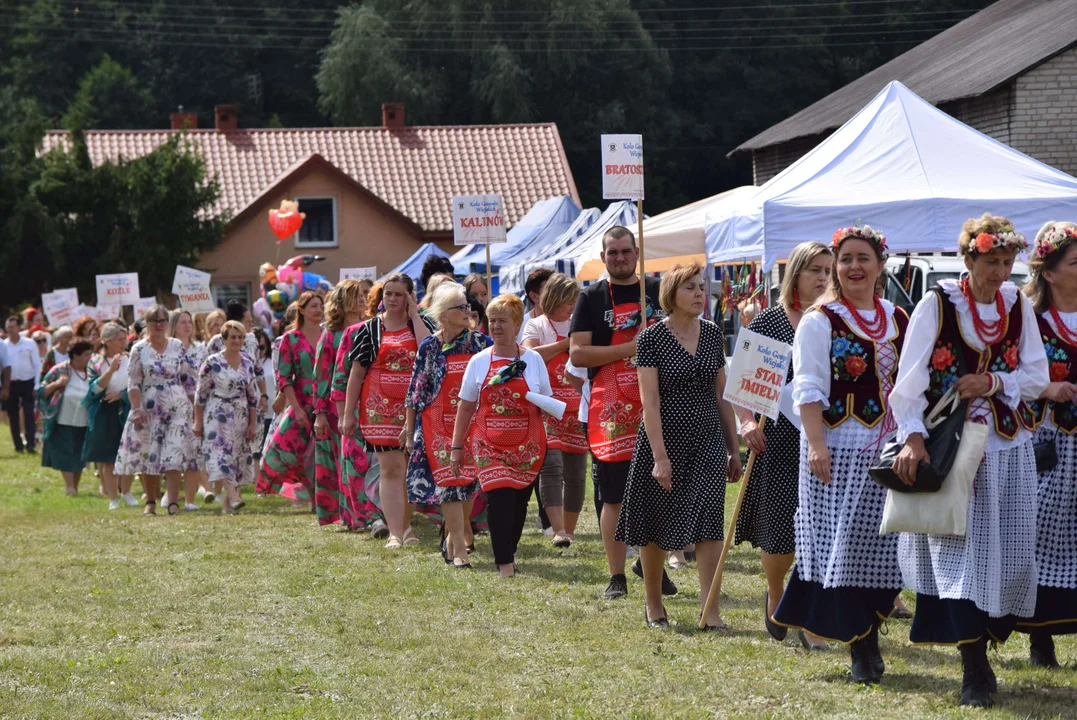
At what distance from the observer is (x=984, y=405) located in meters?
5.67

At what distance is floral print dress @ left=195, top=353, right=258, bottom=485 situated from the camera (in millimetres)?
14047

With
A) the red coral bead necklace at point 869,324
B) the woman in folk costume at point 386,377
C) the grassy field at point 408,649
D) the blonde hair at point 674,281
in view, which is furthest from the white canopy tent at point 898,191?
the red coral bead necklace at point 869,324

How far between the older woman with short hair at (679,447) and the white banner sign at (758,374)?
46 centimetres

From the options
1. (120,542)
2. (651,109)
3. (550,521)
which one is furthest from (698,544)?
(651,109)

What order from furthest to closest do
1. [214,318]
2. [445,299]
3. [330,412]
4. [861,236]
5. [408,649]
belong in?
[214,318] < [330,412] < [445,299] < [408,649] < [861,236]

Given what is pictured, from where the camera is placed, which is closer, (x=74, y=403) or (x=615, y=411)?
(x=615, y=411)

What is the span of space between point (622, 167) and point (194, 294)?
962 cm

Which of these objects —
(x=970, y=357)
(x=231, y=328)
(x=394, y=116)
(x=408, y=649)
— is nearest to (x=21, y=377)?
(x=231, y=328)

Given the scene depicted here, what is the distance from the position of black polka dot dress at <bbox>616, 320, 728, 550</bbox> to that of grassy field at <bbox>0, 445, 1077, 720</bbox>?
52 centimetres

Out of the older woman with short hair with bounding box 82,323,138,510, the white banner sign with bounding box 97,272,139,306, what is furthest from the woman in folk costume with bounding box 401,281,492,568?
the white banner sign with bounding box 97,272,139,306

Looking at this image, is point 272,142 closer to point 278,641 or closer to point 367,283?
point 367,283

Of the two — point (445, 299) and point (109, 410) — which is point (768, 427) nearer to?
point (445, 299)

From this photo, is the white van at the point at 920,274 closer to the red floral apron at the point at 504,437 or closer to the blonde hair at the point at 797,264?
the red floral apron at the point at 504,437

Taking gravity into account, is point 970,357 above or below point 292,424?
above
